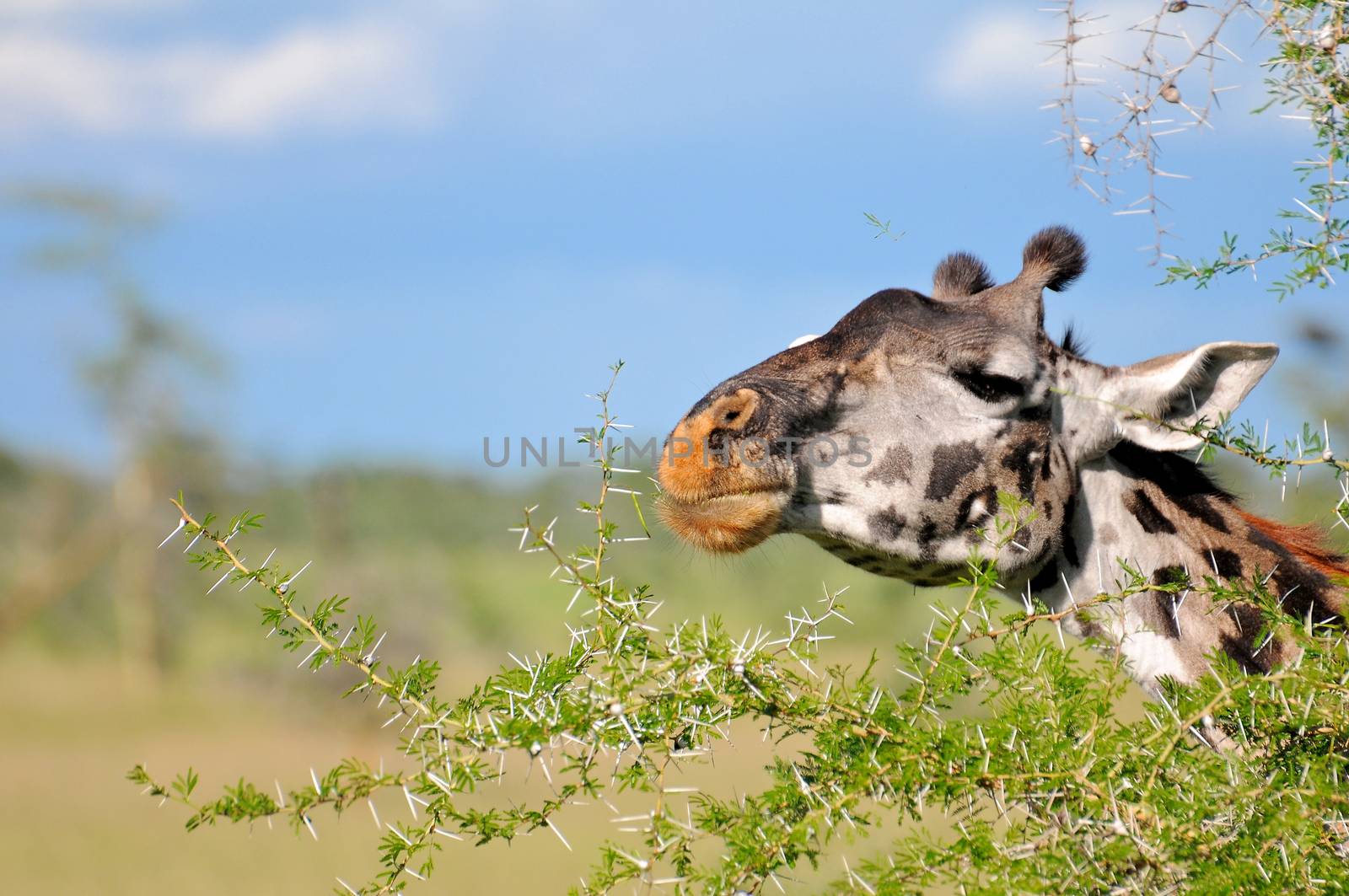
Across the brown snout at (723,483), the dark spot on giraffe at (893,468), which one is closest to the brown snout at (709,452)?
the brown snout at (723,483)

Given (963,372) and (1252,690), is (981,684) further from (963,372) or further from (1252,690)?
(963,372)

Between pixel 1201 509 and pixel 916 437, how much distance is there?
124 centimetres

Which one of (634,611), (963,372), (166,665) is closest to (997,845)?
(634,611)

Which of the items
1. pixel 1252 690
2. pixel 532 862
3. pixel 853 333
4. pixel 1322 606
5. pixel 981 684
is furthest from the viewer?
pixel 532 862

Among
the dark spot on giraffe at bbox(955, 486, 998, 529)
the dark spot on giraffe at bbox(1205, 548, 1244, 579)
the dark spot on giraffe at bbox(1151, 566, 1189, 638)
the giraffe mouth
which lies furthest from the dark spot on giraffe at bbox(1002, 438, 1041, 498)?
the giraffe mouth

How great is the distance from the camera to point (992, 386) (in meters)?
4.64

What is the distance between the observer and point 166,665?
1195 inches

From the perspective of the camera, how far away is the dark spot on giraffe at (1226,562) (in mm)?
4582

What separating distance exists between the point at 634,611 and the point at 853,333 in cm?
231

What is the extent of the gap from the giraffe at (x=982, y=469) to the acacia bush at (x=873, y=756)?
135cm

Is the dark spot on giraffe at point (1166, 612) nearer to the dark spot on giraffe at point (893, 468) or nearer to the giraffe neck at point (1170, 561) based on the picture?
the giraffe neck at point (1170, 561)

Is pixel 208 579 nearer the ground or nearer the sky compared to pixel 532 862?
nearer the sky

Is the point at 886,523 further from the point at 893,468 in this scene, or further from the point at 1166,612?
the point at 1166,612

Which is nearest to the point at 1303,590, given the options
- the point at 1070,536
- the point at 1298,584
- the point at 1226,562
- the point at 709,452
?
the point at 1298,584
